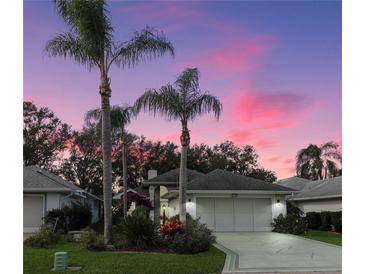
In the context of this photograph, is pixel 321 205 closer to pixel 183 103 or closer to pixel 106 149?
pixel 183 103

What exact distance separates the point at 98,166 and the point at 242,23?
45.2m

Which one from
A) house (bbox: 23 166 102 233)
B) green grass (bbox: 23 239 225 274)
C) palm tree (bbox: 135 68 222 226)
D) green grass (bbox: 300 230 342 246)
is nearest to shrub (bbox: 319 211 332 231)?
green grass (bbox: 300 230 342 246)

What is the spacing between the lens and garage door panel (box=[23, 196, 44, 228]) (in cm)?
2534

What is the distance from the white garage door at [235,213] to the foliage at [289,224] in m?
1.19

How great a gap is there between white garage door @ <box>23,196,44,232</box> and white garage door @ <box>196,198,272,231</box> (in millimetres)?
8840

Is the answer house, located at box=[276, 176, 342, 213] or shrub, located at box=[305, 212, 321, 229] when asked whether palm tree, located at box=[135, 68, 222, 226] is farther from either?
shrub, located at box=[305, 212, 321, 229]

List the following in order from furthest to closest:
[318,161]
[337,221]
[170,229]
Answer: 1. [318,161]
2. [337,221]
3. [170,229]

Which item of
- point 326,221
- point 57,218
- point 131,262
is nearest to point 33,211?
point 57,218

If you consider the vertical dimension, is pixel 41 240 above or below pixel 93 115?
below

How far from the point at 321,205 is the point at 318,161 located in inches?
774

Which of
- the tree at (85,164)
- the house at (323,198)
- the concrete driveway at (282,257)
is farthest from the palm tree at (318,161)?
the concrete driveway at (282,257)

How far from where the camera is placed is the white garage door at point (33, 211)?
2531cm

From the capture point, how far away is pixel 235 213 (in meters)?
27.3
